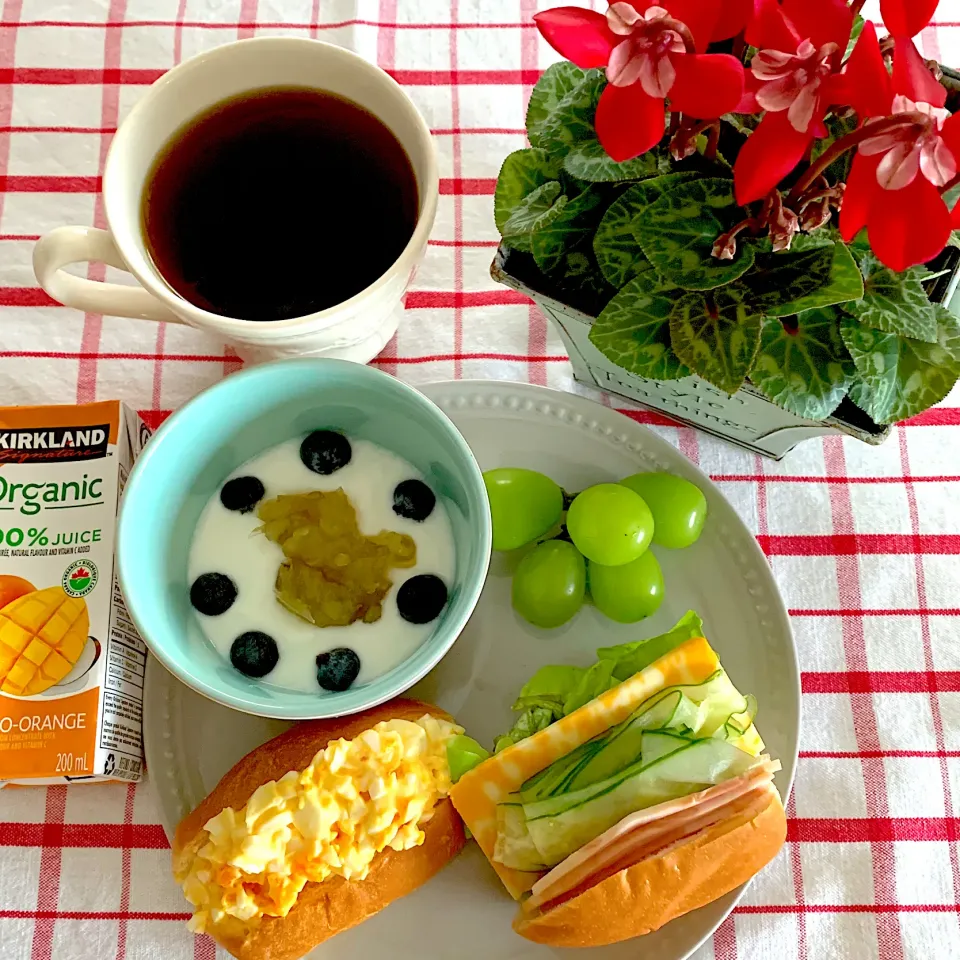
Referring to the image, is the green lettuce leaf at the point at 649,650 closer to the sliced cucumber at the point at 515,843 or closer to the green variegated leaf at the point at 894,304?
the sliced cucumber at the point at 515,843

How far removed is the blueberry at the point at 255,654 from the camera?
0.73 meters

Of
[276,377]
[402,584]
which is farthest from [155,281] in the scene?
[402,584]

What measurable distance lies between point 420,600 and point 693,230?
345 millimetres

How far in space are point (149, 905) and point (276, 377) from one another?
512mm

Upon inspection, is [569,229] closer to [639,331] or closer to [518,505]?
[639,331]

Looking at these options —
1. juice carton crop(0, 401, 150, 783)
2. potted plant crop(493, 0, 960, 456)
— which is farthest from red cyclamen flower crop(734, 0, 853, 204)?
juice carton crop(0, 401, 150, 783)

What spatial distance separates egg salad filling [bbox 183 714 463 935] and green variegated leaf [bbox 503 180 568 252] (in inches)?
15.9

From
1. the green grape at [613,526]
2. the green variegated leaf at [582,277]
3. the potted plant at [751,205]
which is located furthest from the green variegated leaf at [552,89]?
the green grape at [613,526]

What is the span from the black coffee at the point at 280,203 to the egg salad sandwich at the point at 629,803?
0.41m

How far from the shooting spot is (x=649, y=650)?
81 cm

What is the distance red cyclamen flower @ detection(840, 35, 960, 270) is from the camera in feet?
1.32

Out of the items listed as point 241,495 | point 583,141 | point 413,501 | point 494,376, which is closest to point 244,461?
point 241,495

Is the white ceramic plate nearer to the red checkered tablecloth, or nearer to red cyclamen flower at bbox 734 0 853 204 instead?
the red checkered tablecloth

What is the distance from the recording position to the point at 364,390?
74 cm
